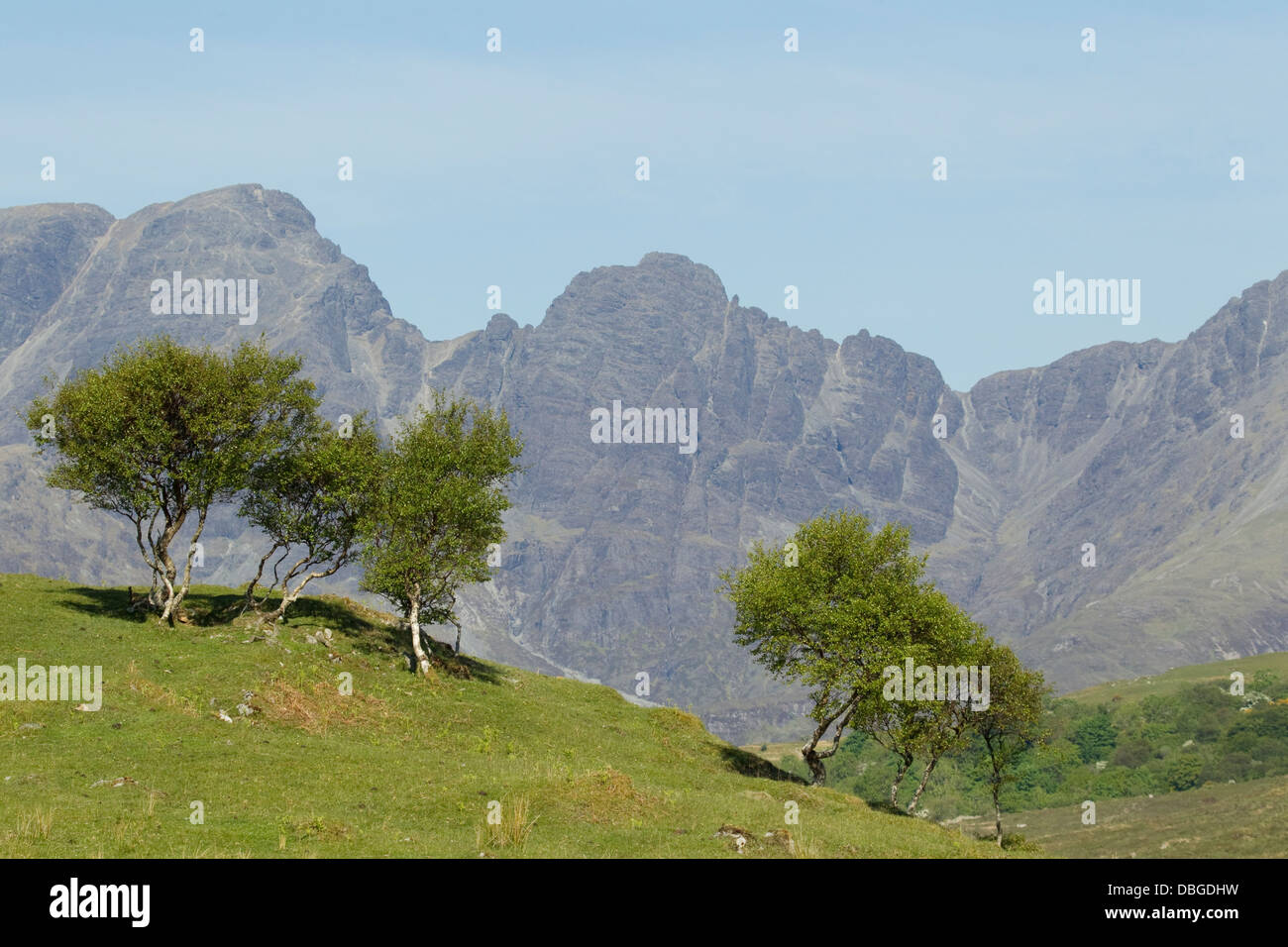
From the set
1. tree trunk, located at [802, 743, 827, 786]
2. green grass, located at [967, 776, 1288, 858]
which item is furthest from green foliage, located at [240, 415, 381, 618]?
green grass, located at [967, 776, 1288, 858]

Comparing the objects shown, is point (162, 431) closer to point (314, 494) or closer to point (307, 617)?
point (314, 494)

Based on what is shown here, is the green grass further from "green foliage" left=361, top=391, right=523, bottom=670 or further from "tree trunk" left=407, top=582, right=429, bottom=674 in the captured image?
"tree trunk" left=407, top=582, right=429, bottom=674

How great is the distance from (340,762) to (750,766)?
2887cm

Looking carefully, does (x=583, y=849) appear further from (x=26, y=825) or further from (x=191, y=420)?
(x=191, y=420)

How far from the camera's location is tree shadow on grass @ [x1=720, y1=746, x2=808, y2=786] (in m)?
72.1

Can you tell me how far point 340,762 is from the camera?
53656 millimetres

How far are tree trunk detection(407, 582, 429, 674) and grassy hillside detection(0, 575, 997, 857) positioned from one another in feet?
4.61

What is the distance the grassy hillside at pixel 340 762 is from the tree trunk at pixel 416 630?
1.41 metres

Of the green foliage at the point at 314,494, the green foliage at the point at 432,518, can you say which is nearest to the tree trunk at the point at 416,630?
the green foliage at the point at 432,518

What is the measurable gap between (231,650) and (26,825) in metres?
30.6

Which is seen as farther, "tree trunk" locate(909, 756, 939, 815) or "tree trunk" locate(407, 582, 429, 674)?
"tree trunk" locate(909, 756, 939, 815)

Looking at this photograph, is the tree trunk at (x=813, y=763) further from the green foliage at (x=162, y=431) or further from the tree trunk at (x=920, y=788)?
the green foliage at (x=162, y=431)

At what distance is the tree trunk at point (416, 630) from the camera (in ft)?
242
